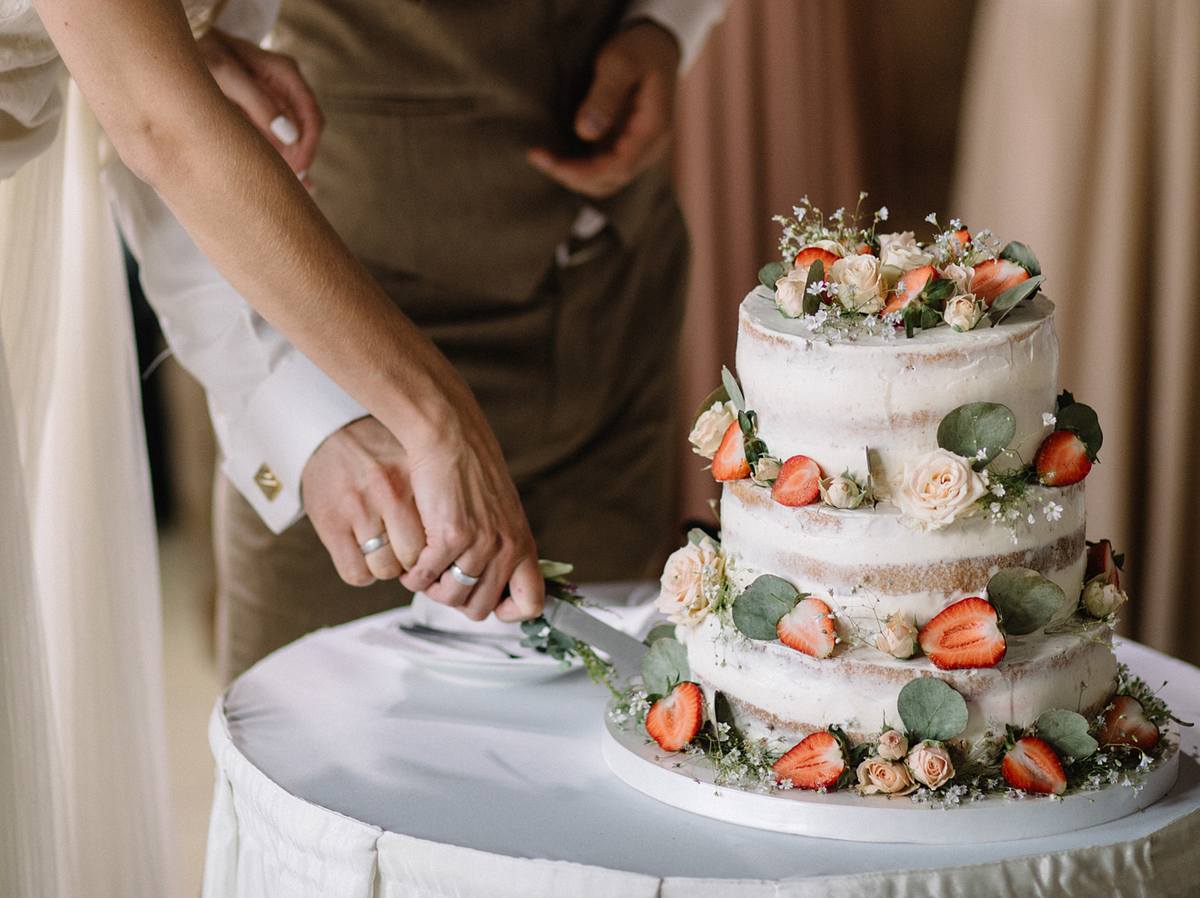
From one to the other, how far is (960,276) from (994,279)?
5cm

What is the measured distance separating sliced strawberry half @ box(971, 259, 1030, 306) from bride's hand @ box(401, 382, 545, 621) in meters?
0.52

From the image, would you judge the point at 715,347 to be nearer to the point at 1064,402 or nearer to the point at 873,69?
the point at 873,69

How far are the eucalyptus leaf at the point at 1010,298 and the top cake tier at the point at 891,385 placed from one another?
0.01m

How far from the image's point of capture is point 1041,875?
3.62 feet

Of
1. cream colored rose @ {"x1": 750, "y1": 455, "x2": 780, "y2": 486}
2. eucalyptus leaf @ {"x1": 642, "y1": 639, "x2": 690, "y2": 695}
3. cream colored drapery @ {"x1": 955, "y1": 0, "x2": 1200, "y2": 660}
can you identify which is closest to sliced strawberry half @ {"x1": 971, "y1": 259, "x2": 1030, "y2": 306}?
cream colored rose @ {"x1": 750, "y1": 455, "x2": 780, "y2": 486}

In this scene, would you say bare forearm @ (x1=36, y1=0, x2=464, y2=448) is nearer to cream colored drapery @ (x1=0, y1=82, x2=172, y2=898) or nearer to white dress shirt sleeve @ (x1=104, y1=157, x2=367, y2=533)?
white dress shirt sleeve @ (x1=104, y1=157, x2=367, y2=533)

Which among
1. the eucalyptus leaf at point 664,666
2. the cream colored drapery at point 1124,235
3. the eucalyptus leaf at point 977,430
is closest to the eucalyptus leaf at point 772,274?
the eucalyptus leaf at point 977,430

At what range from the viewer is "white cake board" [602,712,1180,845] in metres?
1.15

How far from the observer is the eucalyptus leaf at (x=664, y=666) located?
137 centimetres

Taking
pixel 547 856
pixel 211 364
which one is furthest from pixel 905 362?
pixel 211 364

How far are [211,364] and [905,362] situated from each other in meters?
0.95

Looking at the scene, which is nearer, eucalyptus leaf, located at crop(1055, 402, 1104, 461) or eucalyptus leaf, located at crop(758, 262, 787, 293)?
eucalyptus leaf, located at crop(1055, 402, 1104, 461)

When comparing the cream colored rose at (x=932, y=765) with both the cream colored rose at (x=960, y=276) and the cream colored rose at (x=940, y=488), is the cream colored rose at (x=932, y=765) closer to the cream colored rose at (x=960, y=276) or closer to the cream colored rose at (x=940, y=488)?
the cream colored rose at (x=940, y=488)

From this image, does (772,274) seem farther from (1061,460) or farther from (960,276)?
(1061,460)
